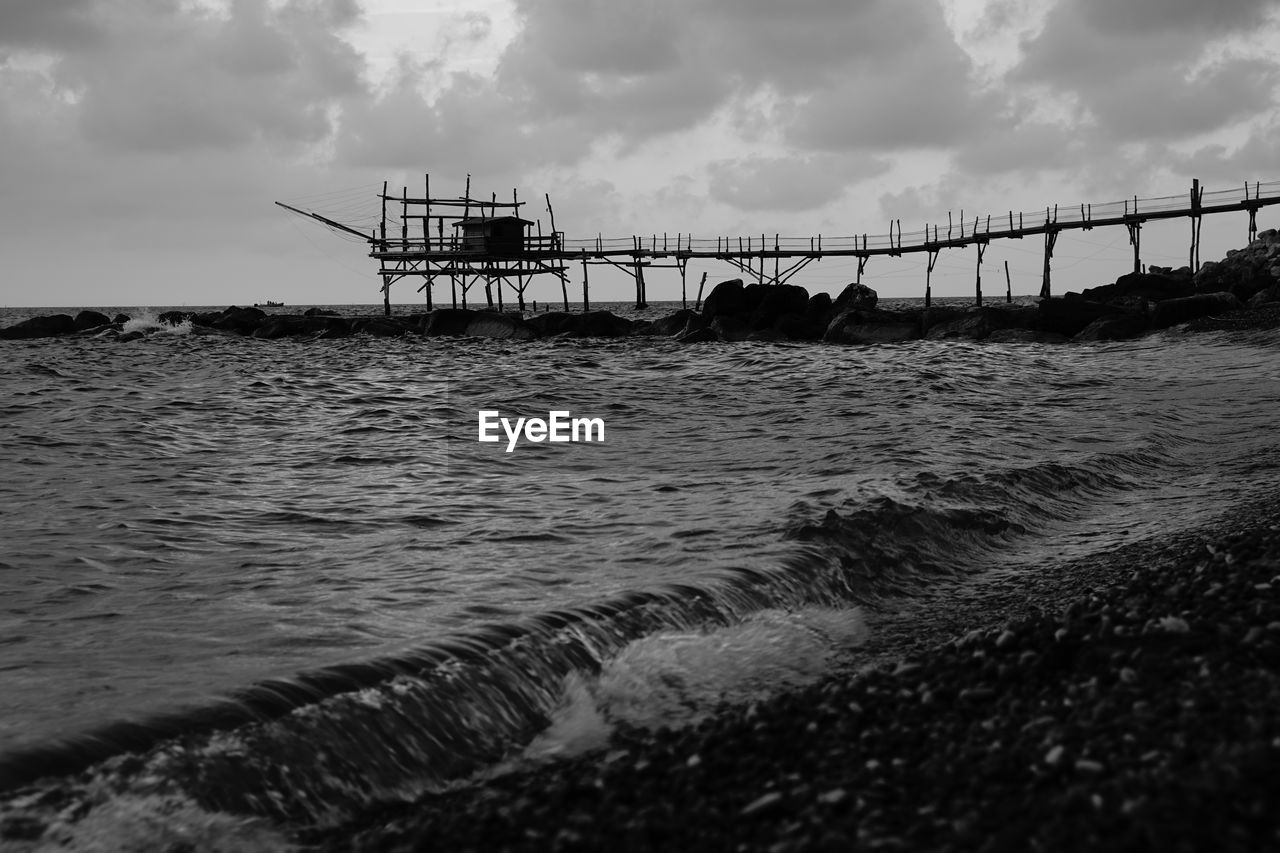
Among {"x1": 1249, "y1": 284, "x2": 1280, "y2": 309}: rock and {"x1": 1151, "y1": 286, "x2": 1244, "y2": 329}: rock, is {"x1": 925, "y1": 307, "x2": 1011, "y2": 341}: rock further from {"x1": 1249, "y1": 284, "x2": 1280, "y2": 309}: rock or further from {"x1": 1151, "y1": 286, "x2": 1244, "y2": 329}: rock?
{"x1": 1249, "y1": 284, "x2": 1280, "y2": 309}: rock

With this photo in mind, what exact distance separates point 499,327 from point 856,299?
13.5m

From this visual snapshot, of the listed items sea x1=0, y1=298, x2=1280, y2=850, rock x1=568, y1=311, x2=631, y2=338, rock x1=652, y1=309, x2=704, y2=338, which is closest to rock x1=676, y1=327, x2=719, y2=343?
rock x1=652, y1=309, x2=704, y2=338

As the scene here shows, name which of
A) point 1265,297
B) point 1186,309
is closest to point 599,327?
point 1186,309

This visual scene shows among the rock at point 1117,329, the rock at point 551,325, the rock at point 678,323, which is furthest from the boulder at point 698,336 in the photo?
the rock at point 1117,329

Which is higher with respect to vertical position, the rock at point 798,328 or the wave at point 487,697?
the rock at point 798,328

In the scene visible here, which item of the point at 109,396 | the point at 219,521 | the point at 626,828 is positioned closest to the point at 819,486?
the point at 219,521

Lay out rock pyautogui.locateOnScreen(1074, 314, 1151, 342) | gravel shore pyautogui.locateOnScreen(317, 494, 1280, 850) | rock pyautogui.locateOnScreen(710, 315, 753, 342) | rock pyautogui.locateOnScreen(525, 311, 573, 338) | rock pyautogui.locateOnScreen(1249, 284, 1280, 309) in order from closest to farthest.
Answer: gravel shore pyautogui.locateOnScreen(317, 494, 1280, 850)
rock pyautogui.locateOnScreen(1074, 314, 1151, 342)
rock pyautogui.locateOnScreen(1249, 284, 1280, 309)
rock pyautogui.locateOnScreen(710, 315, 753, 342)
rock pyautogui.locateOnScreen(525, 311, 573, 338)

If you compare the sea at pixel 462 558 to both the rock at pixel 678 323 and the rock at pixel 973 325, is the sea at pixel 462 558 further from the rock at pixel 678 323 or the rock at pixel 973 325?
the rock at pixel 678 323

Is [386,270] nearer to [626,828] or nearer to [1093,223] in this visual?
[1093,223]

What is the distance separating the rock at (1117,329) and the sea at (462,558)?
967 centimetres

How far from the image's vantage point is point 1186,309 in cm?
3072

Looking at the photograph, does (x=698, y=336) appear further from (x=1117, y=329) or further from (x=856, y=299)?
(x=1117, y=329)

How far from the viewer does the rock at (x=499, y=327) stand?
39.2m

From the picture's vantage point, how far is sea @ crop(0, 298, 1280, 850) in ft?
16.1
